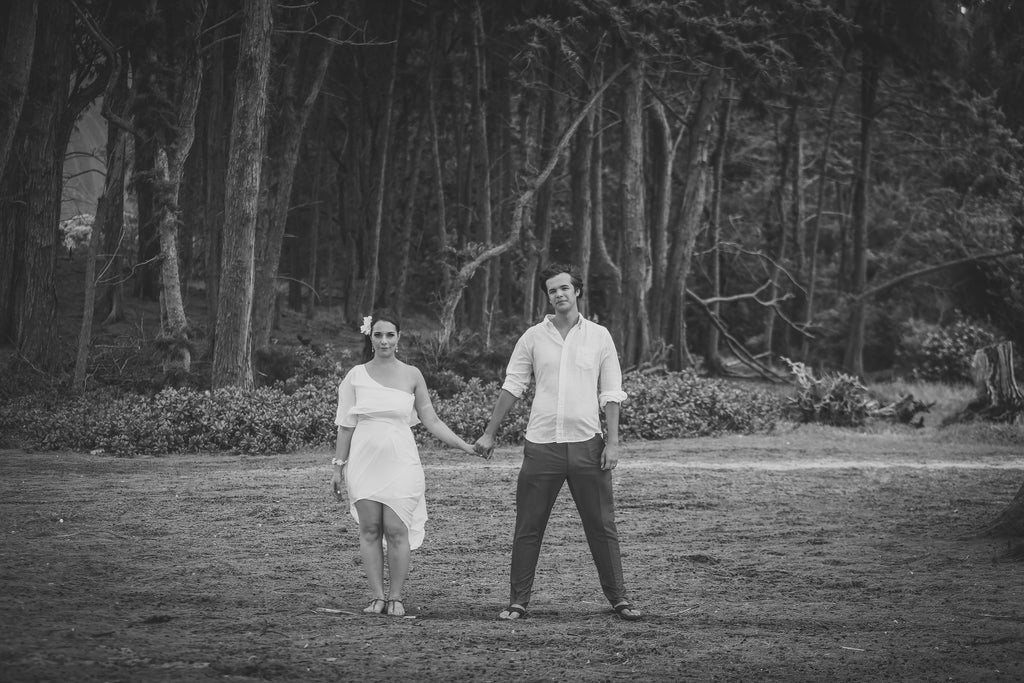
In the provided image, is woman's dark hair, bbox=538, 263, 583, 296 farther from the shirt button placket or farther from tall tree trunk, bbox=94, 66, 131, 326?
tall tree trunk, bbox=94, 66, 131, 326

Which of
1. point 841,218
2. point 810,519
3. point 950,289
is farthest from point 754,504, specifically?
point 841,218

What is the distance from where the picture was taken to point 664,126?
26531 millimetres

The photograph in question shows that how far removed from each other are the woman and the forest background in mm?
11117

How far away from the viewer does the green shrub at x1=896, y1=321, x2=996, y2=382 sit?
88.4 ft

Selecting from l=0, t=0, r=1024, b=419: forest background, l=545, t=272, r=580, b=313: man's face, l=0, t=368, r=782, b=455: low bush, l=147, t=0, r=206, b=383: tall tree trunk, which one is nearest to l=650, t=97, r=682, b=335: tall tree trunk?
l=0, t=0, r=1024, b=419: forest background

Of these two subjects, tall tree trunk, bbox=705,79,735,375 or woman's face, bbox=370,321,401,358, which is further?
tall tree trunk, bbox=705,79,735,375

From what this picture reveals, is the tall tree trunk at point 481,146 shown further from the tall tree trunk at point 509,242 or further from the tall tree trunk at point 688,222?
the tall tree trunk at point 688,222

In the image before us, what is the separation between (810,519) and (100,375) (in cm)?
1348

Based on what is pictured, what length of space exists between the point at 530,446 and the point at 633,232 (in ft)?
51.8

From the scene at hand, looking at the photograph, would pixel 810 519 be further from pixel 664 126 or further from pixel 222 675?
pixel 664 126

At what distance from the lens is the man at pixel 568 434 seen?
653 cm

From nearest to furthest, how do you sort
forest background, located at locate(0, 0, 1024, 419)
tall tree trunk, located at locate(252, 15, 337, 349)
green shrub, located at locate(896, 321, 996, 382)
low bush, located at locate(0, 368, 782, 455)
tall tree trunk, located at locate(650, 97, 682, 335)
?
1. low bush, located at locate(0, 368, 782, 455)
2. forest background, located at locate(0, 0, 1024, 419)
3. tall tree trunk, located at locate(252, 15, 337, 349)
4. tall tree trunk, located at locate(650, 97, 682, 335)
5. green shrub, located at locate(896, 321, 996, 382)

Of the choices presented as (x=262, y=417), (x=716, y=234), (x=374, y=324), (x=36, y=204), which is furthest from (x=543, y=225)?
(x=374, y=324)

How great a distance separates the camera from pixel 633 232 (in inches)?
866
